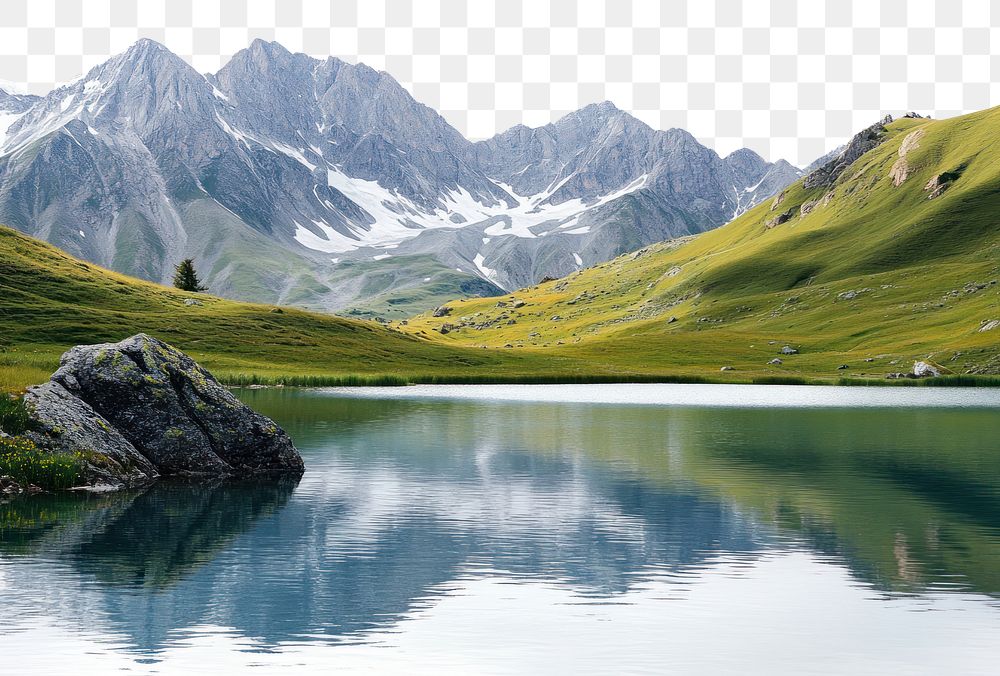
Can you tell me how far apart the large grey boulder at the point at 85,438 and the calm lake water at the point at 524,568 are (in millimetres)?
2283

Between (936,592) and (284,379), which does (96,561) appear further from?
(284,379)

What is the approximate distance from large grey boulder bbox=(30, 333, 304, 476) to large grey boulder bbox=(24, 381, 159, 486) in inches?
3.9

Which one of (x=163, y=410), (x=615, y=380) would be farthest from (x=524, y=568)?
(x=615, y=380)

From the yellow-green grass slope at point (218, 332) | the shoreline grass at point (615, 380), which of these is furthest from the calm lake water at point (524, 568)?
the yellow-green grass slope at point (218, 332)

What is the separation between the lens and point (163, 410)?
44.8m

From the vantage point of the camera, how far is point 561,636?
21328 millimetres

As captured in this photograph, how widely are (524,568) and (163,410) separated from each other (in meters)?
24.2

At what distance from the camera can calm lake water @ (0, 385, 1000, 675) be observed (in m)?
20.2

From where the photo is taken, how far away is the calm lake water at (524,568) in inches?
794

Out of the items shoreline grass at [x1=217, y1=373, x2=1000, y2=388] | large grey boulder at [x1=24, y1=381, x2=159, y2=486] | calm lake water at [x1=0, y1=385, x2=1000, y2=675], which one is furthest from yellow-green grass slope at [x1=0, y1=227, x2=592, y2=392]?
calm lake water at [x1=0, y1=385, x2=1000, y2=675]

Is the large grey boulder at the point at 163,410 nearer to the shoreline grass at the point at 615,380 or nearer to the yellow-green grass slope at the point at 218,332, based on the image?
the yellow-green grass slope at the point at 218,332

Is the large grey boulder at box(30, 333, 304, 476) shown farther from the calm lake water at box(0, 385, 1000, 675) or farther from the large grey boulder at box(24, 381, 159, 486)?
the calm lake water at box(0, 385, 1000, 675)

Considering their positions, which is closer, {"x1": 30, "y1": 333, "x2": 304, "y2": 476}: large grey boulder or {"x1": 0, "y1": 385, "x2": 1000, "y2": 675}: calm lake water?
{"x1": 0, "y1": 385, "x2": 1000, "y2": 675}: calm lake water

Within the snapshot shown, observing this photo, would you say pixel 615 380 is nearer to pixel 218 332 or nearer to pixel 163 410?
pixel 218 332
